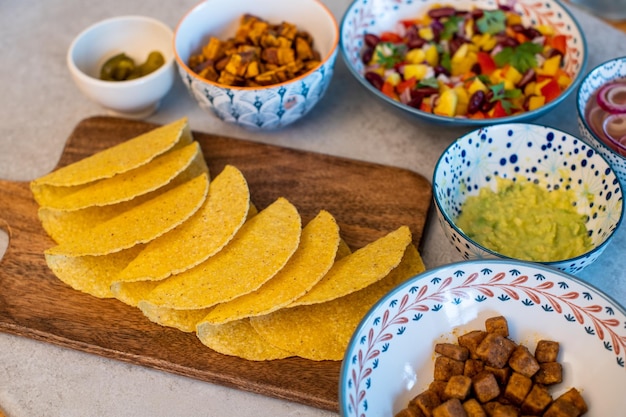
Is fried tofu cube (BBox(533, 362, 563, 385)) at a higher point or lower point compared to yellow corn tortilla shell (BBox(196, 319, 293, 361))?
higher

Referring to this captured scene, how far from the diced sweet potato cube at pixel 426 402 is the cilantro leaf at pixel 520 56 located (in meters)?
1.52

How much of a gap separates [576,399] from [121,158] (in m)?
1.70

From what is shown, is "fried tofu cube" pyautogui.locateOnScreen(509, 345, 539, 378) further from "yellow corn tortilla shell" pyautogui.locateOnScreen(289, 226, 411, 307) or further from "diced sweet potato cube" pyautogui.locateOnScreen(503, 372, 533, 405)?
"yellow corn tortilla shell" pyautogui.locateOnScreen(289, 226, 411, 307)

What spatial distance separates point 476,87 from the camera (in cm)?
263

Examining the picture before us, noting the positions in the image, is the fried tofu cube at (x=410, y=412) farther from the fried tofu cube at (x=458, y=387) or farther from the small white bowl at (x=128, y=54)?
the small white bowl at (x=128, y=54)

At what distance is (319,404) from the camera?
1.94 meters

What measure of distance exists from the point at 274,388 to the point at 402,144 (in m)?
1.22

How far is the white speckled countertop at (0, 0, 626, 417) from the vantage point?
6.52ft

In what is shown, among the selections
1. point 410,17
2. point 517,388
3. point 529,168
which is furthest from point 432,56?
point 517,388

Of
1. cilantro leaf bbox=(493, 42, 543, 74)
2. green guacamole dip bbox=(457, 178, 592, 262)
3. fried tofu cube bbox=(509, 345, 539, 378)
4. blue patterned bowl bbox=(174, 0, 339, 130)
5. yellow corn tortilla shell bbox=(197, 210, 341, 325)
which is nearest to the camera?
fried tofu cube bbox=(509, 345, 539, 378)

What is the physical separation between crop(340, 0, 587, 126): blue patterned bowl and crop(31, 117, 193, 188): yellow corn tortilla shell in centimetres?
75

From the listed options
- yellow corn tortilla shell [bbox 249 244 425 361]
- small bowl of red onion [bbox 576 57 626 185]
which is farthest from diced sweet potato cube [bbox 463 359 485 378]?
small bowl of red onion [bbox 576 57 626 185]

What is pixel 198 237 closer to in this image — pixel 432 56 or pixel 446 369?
pixel 446 369

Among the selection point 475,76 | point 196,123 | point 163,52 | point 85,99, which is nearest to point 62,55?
point 85,99
